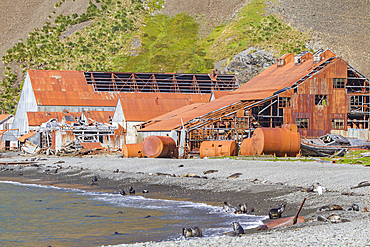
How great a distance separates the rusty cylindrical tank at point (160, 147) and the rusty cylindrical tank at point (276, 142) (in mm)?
7724

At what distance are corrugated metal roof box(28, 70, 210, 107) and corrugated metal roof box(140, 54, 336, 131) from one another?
A: 1809 centimetres

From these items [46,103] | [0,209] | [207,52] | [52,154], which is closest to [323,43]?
[207,52]

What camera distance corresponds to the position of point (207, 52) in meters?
136

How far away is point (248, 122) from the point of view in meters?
52.1

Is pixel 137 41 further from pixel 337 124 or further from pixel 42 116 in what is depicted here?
pixel 337 124

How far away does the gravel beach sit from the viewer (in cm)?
1480

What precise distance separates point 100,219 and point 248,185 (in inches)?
319

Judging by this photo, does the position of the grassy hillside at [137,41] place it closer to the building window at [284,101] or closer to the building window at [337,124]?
the building window at [337,124]

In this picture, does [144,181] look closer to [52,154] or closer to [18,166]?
[18,166]

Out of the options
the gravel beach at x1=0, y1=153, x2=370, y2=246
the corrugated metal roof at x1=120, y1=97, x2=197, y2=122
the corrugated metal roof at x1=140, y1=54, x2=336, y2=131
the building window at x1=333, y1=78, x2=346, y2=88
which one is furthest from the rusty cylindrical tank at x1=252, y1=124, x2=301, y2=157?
the corrugated metal roof at x1=120, y1=97, x2=197, y2=122

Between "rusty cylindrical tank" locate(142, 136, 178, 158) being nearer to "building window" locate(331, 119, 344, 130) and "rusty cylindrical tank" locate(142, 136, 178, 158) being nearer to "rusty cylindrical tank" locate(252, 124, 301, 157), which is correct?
"rusty cylindrical tank" locate(252, 124, 301, 157)

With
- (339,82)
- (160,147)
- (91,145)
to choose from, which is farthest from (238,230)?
(91,145)

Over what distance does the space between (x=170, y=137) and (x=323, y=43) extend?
293ft

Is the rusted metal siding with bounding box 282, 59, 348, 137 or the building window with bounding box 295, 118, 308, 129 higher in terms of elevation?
the rusted metal siding with bounding box 282, 59, 348, 137
